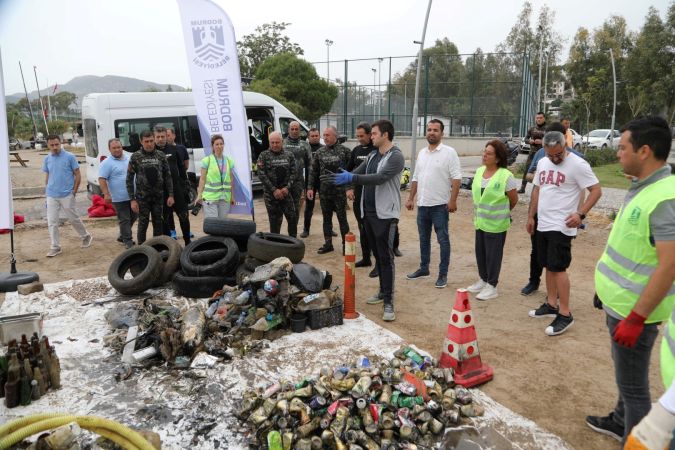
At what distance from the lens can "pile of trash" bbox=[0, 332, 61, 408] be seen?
3.56m

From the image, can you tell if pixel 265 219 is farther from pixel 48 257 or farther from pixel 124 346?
pixel 124 346

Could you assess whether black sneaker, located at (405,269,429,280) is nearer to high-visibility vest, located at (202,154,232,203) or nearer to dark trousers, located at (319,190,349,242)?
dark trousers, located at (319,190,349,242)

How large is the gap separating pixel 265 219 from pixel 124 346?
662 cm

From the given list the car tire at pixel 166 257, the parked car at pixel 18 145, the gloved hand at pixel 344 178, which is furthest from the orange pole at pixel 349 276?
the parked car at pixel 18 145

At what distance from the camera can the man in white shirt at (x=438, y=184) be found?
6055 millimetres

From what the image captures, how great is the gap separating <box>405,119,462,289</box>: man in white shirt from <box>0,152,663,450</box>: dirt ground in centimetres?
70

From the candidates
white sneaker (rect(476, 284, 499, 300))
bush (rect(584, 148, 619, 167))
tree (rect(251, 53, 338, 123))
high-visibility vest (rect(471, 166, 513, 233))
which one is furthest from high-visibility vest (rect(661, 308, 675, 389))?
tree (rect(251, 53, 338, 123))

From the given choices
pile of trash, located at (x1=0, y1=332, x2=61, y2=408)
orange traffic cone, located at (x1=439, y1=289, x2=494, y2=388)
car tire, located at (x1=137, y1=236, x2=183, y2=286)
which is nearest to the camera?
pile of trash, located at (x1=0, y1=332, x2=61, y2=408)

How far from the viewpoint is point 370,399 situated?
3.36 meters

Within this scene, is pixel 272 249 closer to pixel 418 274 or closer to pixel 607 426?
pixel 418 274

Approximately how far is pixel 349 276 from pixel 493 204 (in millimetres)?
1857

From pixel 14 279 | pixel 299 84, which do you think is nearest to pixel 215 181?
pixel 14 279

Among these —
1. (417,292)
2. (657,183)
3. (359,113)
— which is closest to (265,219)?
(417,292)

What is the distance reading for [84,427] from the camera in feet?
9.16
